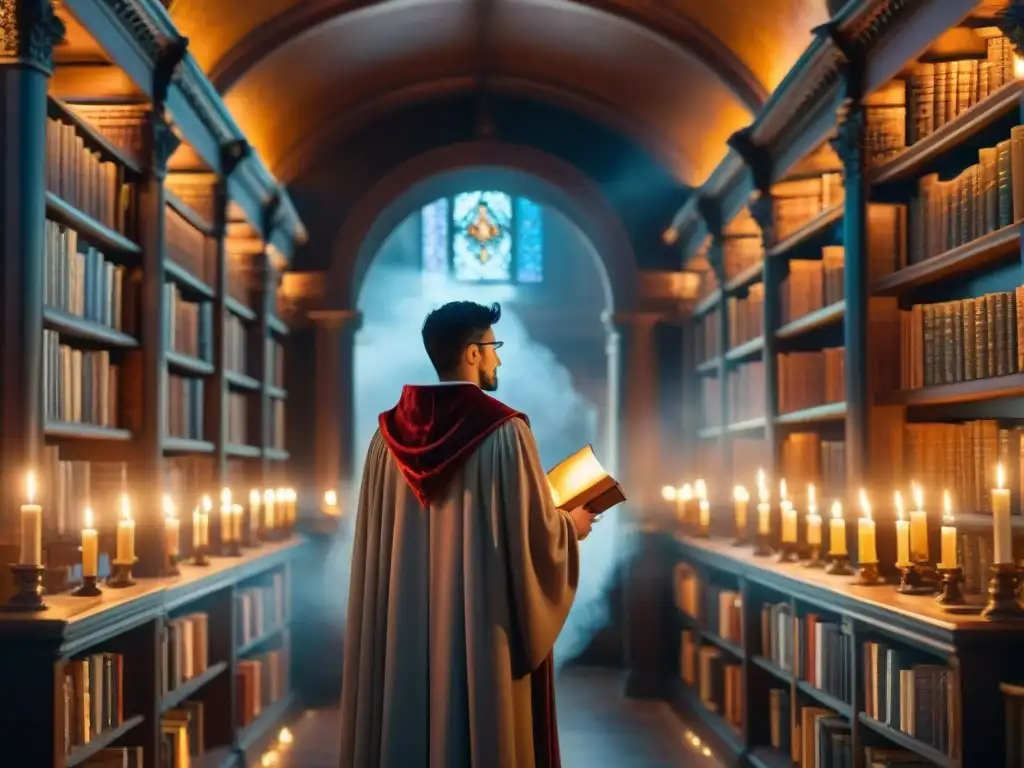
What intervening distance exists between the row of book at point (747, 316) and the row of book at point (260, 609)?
3.13 m

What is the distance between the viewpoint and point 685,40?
8.24 m

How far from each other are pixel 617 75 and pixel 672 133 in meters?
0.60

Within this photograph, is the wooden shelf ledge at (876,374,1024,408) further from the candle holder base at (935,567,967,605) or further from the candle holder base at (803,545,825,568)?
the candle holder base at (803,545,825,568)

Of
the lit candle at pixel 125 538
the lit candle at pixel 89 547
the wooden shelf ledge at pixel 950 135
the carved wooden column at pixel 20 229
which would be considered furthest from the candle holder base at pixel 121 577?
the wooden shelf ledge at pixel 950 135

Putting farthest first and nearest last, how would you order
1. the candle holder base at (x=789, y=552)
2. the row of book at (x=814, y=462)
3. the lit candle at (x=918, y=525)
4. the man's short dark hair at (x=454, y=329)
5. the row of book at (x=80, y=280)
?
the candle holder base at (x=789, y=552) < the row of book at (x=814, y=462) < the row of book at (x=80, y=280) < the lit candle at (x=918, y=525) < the man's short dark hair at (x=454, y=329)

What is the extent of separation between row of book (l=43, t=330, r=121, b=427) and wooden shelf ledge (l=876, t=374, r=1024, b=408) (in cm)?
298

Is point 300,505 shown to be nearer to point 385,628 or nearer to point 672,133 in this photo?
point 672,133

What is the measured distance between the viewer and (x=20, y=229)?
→ 4234mm

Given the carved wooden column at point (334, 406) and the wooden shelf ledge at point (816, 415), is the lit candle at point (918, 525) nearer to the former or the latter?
the wooden shelf ledge at point (816, 415)

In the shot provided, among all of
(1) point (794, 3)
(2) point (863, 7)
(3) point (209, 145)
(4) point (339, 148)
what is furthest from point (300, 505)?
(2) point (863, 7)

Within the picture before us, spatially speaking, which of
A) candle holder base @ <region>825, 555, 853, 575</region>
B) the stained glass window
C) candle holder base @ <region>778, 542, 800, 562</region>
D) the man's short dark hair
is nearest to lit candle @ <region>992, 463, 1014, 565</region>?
the man's short dark hair

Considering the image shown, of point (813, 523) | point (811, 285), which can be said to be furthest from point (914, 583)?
point (811, 285)

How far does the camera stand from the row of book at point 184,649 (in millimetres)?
5777

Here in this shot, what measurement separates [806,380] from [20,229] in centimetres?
396
